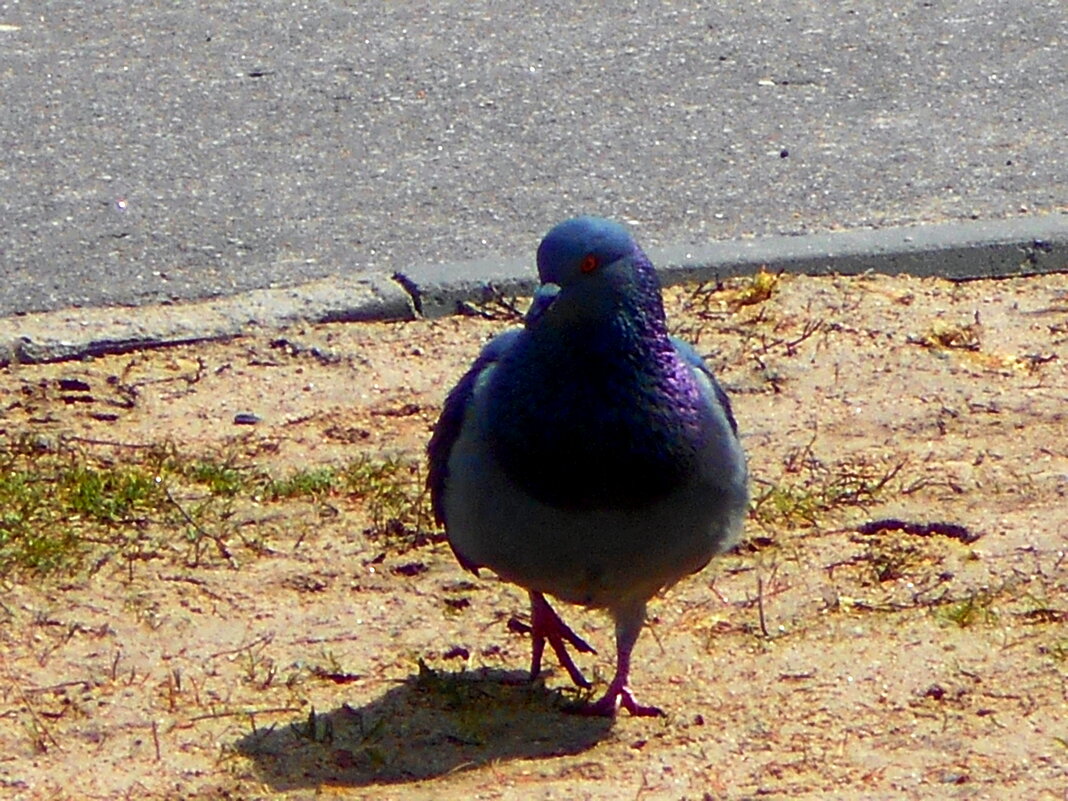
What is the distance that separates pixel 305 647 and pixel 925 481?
1504 millimetres

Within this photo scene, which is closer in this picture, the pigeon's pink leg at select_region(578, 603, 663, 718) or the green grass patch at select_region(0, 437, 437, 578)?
the pigeon's pink leg at select_region(578, 603, 663, 718)

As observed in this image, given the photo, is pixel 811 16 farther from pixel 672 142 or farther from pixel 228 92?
pixel 228 92

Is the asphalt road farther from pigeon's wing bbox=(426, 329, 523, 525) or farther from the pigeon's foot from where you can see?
the pigeon's foot

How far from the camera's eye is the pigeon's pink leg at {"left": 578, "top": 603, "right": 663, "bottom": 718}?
348 centimetres

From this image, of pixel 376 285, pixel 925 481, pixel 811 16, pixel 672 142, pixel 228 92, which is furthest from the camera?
pixel 811 16

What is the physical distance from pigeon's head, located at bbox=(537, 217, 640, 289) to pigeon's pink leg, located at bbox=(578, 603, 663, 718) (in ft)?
2.10

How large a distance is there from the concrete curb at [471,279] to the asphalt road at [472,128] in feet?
0.44

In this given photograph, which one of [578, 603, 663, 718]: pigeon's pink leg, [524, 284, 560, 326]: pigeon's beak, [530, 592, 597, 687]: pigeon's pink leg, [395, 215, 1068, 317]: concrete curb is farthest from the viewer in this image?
[395, 215, 1068, 317]: concrete curb

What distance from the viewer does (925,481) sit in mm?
4305

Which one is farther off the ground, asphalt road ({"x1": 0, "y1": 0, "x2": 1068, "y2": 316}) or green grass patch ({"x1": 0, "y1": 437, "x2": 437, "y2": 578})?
asphalt road ({"x1": 0, "y1": 0, "x2": 1068, "y2": 316})

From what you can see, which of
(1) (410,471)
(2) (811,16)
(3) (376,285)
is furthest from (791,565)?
(2) (811,16)

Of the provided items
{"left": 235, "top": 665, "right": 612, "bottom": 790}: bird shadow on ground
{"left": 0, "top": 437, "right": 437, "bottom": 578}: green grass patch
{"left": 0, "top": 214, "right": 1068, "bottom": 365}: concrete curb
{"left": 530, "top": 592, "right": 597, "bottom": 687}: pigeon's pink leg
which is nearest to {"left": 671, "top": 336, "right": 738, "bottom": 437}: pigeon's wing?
{"left": 530, "top": 592, "right": 597, "bottom": 687}: pigeon's pink leg


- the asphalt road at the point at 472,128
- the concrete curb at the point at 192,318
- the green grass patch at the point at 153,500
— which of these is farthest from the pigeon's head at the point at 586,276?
the asphalt road at the point at 472,128

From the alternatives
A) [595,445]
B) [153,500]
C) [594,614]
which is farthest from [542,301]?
[153,500]
